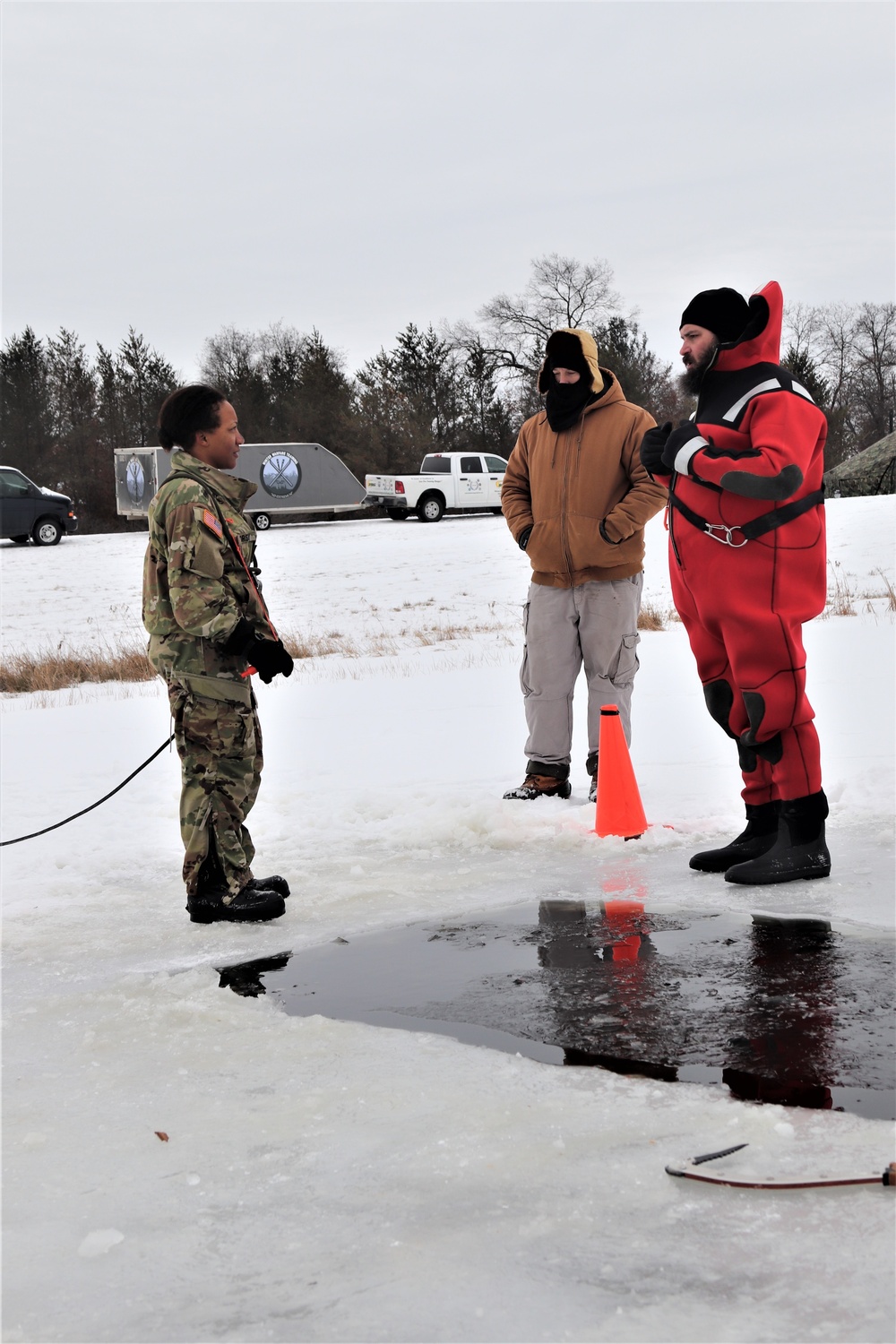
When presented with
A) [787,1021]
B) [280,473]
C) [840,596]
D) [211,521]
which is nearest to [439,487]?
[280,473]

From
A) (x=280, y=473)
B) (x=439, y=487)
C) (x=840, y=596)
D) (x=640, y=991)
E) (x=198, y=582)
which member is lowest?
(x=640, y=991)

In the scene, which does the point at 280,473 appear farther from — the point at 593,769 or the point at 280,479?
the point at 593,769

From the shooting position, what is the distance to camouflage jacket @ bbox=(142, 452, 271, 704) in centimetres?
402

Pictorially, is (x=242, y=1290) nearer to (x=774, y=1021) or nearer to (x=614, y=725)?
(x=774, y=1021)

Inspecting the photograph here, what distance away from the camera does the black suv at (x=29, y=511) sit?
1054 inches

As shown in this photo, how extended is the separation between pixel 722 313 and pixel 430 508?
85.1 feet

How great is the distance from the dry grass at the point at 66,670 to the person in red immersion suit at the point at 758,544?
7688 millimetres

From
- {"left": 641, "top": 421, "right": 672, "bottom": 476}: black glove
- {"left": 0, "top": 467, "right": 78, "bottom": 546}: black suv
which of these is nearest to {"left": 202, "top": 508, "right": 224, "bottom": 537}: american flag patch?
{"left": 641, "top": 421, "right": 672, "bottom": 476}: black glove

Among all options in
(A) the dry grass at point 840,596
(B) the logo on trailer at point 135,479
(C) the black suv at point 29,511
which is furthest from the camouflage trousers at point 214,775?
(B) the logo on trailer at point 135,479

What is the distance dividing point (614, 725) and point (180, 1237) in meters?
3.15

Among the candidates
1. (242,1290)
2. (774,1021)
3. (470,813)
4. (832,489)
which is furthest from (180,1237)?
(832,489)

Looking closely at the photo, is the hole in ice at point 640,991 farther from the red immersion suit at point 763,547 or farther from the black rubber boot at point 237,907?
the red immersion suit at point 763,547

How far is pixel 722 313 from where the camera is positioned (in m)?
4.30

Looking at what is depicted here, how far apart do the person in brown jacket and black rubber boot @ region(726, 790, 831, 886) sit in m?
1.40
